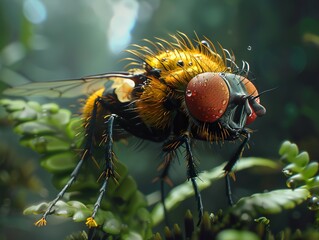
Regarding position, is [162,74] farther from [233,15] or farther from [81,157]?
[233,15]

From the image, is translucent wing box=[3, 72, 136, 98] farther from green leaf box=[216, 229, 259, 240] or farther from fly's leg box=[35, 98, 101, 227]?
green leaf box=[216, 229, 259, 240]

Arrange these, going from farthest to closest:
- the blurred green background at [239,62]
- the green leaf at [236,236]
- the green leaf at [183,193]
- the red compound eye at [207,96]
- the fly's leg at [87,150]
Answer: the blurred green background at [239,62], the green leaf at [183,193], the fly's leg at [87,150], the red compound eye at [207,96], the green leaf at [236,236]

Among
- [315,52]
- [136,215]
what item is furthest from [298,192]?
[315,52]

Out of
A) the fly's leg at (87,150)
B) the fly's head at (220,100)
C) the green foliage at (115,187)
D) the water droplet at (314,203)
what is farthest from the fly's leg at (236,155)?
the fly's leg at (87,150)

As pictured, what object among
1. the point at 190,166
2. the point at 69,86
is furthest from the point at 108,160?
the point at 69,86

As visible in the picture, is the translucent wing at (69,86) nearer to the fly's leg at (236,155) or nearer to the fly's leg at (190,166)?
the fly's leg at (190,166)
